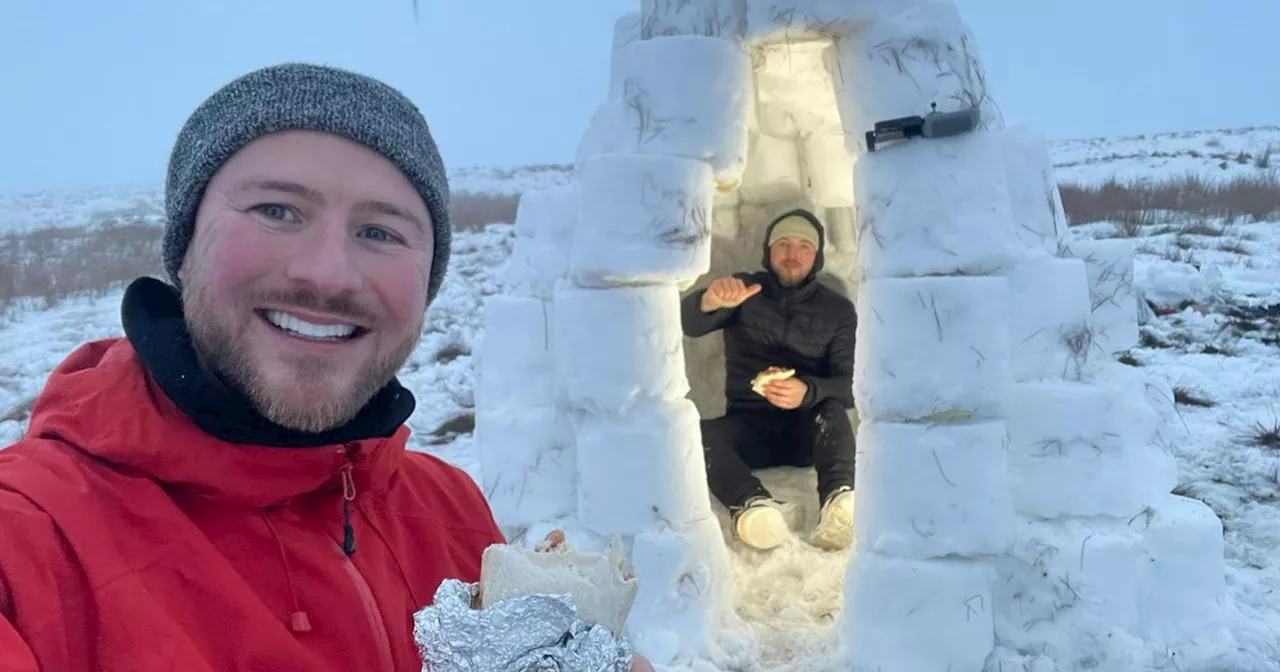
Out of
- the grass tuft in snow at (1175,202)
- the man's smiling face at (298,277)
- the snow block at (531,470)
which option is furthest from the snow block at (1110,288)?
the grass tuft in snow at (1175,202)

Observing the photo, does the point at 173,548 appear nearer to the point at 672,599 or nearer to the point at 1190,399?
the point at 672,599

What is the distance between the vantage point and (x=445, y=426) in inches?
178

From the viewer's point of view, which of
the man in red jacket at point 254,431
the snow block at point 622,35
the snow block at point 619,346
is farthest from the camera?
the snow block at point 622,35

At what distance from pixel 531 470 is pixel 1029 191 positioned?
1703 mm

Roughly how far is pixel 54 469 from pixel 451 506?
0.52 m

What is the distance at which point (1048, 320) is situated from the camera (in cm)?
225

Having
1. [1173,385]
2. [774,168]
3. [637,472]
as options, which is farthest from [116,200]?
[1173,385]

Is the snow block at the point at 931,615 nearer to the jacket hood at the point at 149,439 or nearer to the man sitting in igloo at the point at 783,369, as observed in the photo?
the man sitting in igloo at the point at 783,369

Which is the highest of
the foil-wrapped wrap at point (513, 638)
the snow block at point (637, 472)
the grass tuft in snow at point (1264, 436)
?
the foil-wrapped wrap at point (513, 638)

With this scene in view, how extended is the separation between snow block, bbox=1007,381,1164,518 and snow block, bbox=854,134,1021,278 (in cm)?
39

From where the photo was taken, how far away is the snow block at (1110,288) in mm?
2430

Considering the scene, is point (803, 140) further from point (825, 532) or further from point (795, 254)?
point (825, 532)

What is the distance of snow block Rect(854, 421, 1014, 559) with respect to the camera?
2105 millimetres

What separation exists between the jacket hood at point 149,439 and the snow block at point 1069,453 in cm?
192
